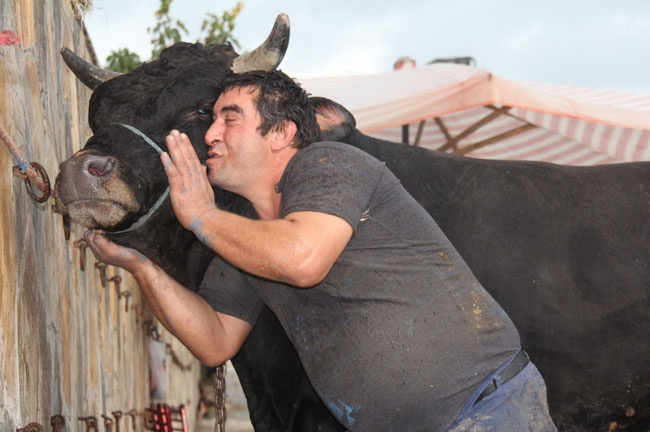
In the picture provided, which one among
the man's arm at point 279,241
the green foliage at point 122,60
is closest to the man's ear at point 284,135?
the man's arm at point 279,241

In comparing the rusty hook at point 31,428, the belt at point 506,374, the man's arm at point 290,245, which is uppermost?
the man's arm at point 290,245

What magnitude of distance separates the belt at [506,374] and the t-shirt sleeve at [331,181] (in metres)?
0.68

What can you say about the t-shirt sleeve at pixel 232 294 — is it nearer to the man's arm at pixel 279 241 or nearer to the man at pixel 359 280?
the man at pixel 359 280

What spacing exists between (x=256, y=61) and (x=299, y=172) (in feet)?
4.07

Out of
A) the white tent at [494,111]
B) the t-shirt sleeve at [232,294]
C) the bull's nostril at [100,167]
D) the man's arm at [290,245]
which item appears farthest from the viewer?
the white tent at [494,111]

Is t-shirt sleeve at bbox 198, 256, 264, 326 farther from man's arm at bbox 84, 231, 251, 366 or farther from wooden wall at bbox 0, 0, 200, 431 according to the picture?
wooden wall at bbox 0, 0, 200, 431

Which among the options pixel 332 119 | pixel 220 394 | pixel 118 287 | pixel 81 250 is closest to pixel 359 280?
pixel 332 119

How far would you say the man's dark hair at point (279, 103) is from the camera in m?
2.70

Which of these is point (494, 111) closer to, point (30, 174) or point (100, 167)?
point (100, 167)

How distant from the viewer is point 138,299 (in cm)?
635

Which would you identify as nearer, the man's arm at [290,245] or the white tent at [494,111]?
the man's arm at [290,245]

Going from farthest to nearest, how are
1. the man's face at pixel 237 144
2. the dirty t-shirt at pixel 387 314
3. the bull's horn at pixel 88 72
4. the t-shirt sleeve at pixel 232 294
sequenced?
the bull's horn at pixel 88 72
the t-shirt sleeve at pixel 232 294
the man's face at pixel 237 144
the dirty t-shirt at pixel 387 314

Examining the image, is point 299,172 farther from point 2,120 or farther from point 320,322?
point 2,120

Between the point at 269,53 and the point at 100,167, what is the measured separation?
1.04m
